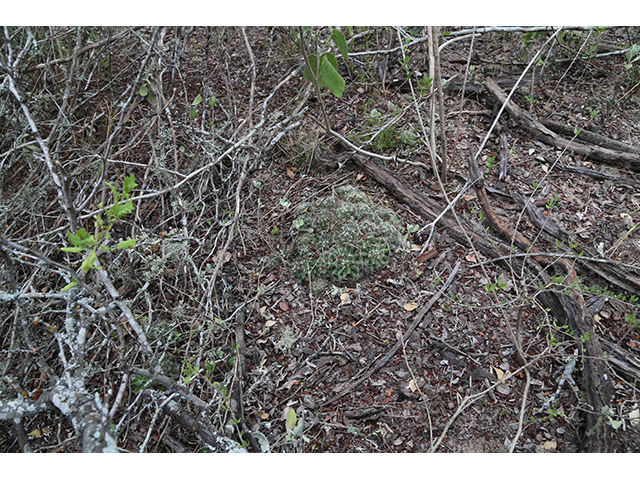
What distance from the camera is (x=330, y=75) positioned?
6.46 feet

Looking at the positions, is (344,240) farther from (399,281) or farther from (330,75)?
(330,75)

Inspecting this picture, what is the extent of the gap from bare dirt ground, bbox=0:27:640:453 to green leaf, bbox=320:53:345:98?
1.97 feet

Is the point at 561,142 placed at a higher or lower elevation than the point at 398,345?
higher

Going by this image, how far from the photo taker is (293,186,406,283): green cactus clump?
6.97 ft

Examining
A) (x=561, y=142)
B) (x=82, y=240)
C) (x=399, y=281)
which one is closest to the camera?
(x=82, y=240)

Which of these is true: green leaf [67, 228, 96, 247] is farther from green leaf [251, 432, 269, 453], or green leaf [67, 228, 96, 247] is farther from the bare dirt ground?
green leaf [251, 432, 269, 453]

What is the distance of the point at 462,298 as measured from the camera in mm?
2014

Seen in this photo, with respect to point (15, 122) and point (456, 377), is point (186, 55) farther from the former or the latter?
point (456, 377)

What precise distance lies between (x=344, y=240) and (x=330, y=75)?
866 mm

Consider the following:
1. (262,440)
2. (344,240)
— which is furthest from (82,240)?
(344,240)

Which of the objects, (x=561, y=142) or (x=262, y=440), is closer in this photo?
(x=262, y=440)

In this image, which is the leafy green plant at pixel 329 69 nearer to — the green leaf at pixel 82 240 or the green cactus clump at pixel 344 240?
the green cactus clump at pixel 344 240

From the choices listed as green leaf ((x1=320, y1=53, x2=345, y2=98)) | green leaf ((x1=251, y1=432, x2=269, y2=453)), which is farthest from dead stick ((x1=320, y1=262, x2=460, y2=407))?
green leaf ((x1=320, y1=53, x2=345, y2=98))

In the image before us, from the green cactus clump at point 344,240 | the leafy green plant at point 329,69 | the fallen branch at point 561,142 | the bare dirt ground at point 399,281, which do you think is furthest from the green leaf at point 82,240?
the fallen branch at point 561,142
